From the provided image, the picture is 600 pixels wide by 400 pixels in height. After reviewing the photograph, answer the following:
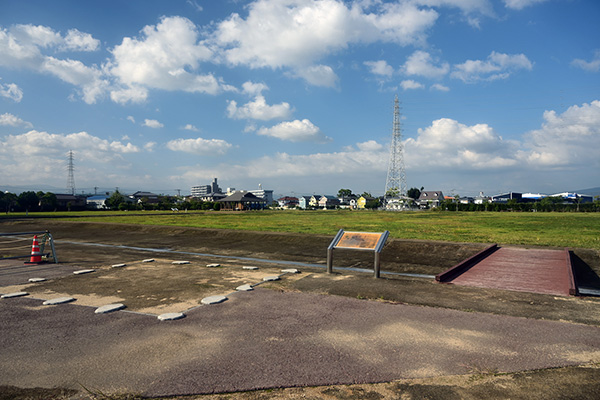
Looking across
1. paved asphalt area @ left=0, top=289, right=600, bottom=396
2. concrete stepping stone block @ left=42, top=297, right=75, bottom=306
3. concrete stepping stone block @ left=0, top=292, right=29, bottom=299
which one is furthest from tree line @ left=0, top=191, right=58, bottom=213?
paved asphalt area @ left=0, top=289, right=600, bottom=396

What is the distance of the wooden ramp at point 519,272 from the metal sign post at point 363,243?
5.07 ft

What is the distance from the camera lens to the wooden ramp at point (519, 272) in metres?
7.95

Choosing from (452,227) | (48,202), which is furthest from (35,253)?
(48,202)

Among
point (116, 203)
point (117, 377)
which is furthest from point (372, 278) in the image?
point (116, 203)

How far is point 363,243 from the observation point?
30.0ft

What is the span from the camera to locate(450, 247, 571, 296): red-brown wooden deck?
314 inches

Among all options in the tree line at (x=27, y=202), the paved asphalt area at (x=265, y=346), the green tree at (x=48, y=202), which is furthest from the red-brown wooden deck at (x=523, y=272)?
the green tree at (x=48, y=202)

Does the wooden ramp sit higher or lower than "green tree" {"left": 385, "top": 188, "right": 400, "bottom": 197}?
lower

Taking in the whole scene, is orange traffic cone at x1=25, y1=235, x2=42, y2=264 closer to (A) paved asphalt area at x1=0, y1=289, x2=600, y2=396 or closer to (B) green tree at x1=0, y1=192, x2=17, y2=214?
(A) paved asphalt area at x1=0, y1=289, x2=600, y2=396

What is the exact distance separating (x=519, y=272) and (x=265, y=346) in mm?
8334

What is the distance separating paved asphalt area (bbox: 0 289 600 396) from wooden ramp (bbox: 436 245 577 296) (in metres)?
2.85

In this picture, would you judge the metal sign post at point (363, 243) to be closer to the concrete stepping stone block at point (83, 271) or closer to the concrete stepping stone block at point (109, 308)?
the concrete stepping stone block at point (109, 308)

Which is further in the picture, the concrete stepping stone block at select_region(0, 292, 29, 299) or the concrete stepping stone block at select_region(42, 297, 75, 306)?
the concrete stepping stone block at select_region(0, 292, 29, 299)

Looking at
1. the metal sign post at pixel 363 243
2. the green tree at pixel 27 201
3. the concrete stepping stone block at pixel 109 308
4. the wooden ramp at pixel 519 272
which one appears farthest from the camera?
the green tree at pixel 27 201
